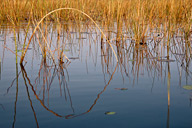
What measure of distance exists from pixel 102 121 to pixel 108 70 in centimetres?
128

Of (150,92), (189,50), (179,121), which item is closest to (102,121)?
(179,121)

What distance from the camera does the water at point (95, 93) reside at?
5.04ft

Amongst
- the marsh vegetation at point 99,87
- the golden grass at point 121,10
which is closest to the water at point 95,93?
the marsh vegetation at point 99,87

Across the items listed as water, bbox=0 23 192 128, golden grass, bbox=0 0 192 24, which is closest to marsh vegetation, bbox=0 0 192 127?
water, bbox=0 23 192 128

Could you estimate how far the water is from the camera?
154 cm

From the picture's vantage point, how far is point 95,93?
203 cm

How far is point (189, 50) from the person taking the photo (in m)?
3.72

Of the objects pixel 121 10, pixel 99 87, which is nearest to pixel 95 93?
pixel 99 87

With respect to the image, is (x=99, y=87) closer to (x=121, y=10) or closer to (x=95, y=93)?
(x=95, y=93)

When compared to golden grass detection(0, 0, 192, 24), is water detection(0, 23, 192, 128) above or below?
below

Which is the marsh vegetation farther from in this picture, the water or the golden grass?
the golden grass

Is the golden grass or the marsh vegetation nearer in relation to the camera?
the marsh vegetation

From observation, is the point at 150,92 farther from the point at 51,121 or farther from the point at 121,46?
the point at 121,46

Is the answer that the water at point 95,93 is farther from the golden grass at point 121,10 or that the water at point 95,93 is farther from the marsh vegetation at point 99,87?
the golden grass at point 121,10
